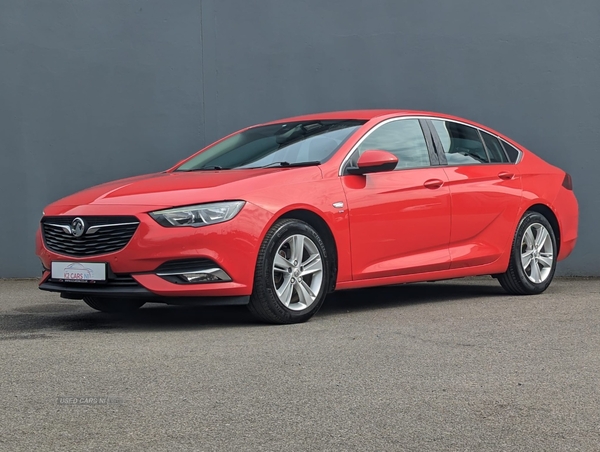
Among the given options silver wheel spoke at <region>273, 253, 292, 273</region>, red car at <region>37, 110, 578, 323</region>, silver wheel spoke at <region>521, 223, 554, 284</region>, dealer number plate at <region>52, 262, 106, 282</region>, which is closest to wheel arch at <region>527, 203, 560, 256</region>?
red car at <region>37, 110, 578, 323</region>

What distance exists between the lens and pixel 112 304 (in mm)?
7555

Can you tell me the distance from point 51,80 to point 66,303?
3300mm

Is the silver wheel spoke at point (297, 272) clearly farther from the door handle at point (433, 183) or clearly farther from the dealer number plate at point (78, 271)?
the door handle at point (433, 183)

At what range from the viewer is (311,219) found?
Answer: 6.89m

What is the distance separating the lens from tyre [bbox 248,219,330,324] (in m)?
6.48

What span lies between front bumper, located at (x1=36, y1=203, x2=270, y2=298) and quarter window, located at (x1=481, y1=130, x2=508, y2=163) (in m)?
2.87

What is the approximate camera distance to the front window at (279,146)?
7.33 meters

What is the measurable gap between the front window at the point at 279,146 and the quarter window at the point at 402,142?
6.6 inches

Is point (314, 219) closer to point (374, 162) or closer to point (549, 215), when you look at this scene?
point (374, 162)

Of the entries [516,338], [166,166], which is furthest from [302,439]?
[166,166]

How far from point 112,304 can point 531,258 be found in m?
3.59

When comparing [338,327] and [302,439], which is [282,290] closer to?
[338,327]

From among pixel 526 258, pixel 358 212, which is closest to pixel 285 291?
pixel 358 212

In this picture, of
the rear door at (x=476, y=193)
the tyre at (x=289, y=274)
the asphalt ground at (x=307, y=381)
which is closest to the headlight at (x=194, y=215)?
the tyre at (x=289, y=274)
